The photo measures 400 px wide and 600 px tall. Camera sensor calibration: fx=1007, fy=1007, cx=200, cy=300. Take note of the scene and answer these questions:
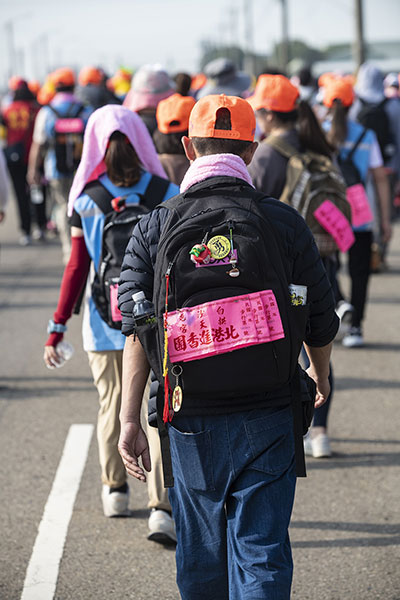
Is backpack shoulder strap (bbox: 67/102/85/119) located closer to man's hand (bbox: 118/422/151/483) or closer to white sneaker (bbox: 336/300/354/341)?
white sneaker (bbox: 336/300/354/341)

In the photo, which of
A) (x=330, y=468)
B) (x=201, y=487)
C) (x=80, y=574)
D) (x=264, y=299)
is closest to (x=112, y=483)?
(x=80, y=574)

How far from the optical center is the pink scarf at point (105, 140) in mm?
4242

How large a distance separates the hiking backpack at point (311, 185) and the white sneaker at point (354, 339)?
2850mm

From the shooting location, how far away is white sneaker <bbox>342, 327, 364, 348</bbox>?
26.1ft

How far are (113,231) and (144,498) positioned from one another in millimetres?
1538

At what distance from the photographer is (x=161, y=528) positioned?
4426 mm

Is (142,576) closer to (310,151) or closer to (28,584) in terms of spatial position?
(28,584)

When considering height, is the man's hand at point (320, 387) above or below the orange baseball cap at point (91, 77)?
above

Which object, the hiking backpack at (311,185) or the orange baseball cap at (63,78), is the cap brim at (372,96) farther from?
the hiking backpack at (311,185)

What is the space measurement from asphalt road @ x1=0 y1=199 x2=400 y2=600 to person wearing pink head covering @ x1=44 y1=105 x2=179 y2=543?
12.8 inches

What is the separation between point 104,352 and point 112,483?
647mm

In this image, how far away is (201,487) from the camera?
289cm

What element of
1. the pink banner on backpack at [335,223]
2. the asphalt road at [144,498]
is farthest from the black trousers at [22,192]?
the pink banner on backpack at [335,223]

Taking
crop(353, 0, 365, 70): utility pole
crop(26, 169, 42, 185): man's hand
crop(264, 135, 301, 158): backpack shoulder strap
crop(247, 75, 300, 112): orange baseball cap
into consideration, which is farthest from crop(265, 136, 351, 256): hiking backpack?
crop(353, 0, 365, 70): utility pole
